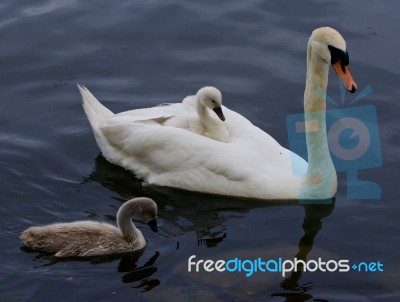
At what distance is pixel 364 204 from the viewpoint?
10.5 m

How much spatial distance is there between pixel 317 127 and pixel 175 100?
2.68 meters

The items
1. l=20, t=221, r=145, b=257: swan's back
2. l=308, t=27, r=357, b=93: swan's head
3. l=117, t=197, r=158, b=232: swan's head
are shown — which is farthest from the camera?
l=308, t=27, r=357, b=93: swan's head

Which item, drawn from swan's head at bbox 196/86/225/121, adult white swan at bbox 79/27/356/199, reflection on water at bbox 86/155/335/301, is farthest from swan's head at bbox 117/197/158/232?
swan's head at bbox 196/86/225/121

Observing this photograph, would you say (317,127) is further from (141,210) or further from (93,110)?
(93,110)

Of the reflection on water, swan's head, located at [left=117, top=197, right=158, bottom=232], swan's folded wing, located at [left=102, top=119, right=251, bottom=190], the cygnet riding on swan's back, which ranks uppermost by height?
the cygnet riding on swan's back

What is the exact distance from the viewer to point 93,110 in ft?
37.6

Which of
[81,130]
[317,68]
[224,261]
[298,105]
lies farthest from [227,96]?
[224,261]

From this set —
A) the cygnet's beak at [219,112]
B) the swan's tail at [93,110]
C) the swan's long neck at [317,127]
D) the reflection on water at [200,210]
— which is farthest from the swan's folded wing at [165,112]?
the swan's long neck at [317,127]

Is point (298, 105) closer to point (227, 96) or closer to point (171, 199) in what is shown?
point (227, 96)

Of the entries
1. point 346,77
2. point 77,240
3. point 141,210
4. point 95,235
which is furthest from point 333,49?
point 77,240

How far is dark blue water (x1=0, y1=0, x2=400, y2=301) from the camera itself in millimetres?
9141

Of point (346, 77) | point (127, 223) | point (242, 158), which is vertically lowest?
point (127, 223)

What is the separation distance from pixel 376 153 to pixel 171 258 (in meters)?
3.14

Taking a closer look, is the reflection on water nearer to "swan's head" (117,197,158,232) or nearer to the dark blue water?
the dark blue water
